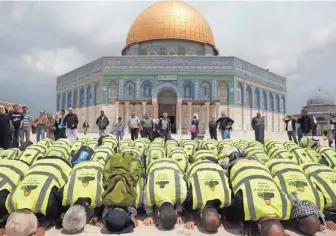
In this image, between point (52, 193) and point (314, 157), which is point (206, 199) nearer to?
point (52, 193)

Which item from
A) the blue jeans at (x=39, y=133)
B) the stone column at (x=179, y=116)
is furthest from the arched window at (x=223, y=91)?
the blue jeans at (x=39, y=133)

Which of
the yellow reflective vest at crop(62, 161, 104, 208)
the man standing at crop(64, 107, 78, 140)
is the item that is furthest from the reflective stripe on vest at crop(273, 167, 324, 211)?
the man standing at crop(64, 107, 78, 140)

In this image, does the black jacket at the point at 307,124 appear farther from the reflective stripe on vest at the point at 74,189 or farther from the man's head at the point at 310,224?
the reflective stripe on vest at the point at 74,189

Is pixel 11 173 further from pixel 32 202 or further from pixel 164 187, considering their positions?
pixel 164 187

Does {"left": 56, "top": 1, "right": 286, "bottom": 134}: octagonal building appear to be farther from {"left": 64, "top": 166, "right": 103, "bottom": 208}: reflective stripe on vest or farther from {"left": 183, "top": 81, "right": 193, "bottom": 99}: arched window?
{"left": 64, "top": 166, "right": 103, "bottom": 208}: reflective stripe on vest

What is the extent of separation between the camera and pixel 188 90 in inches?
1110

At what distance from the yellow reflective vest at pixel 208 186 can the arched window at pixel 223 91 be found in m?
24.4

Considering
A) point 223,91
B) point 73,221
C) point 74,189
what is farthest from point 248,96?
point 73,221

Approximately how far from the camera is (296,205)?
3.68 meters

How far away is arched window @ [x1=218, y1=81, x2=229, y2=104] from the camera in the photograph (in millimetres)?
28159

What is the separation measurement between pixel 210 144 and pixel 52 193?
4698mm

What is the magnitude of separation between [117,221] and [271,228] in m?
1.81

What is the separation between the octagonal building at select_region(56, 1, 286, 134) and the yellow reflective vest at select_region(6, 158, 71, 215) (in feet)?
70.1

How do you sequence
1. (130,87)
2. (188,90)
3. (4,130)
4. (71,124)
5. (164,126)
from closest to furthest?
1. (4,130)
2. (71,124)
3. (164,126)
4. (188,90)
5. (130,87)
